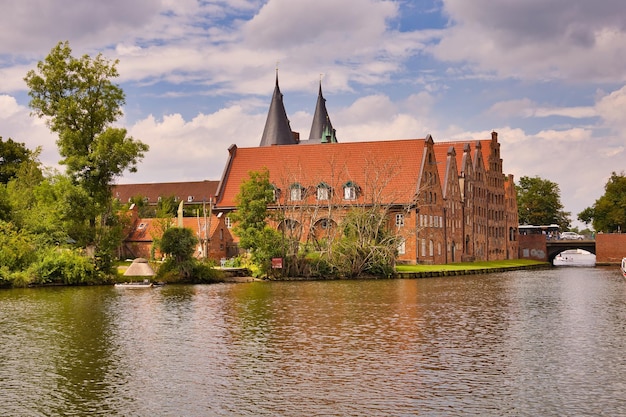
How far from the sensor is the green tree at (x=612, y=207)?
11488 cm

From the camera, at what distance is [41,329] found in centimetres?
2892

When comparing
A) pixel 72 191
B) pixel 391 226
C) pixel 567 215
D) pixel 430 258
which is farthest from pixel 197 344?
pixel 567 215

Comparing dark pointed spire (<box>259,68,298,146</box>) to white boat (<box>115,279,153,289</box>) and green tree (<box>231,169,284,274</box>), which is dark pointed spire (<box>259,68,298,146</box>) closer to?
green tree (<box>231,169,284,274</box>)

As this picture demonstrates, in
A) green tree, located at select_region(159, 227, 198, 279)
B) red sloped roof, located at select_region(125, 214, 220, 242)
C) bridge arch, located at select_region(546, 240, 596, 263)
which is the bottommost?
green tree, located at select_region(159, 227, 198, 279)

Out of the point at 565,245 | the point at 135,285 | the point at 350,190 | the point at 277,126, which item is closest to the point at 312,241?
the point at 350,190

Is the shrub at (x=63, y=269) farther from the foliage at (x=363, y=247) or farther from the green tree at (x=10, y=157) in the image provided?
the green tree at (x=10, y=157)

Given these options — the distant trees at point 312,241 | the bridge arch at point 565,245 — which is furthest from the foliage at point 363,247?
the bridge arch at point 565,245

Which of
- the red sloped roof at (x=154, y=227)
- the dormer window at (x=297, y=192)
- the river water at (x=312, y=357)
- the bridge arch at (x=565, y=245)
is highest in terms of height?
the dormer window at (x=297, y=192)

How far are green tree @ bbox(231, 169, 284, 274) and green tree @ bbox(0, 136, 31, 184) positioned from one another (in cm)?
2895

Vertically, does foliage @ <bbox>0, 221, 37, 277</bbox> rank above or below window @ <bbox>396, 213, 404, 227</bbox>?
below

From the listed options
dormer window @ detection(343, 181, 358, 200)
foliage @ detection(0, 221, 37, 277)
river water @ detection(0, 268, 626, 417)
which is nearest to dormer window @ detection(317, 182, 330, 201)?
dormer window @ detection(343, 181, 358, 200)

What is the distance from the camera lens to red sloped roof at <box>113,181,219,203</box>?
13575cm

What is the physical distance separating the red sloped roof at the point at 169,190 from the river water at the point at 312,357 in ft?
313

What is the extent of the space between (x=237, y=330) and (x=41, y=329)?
679 centimetres
